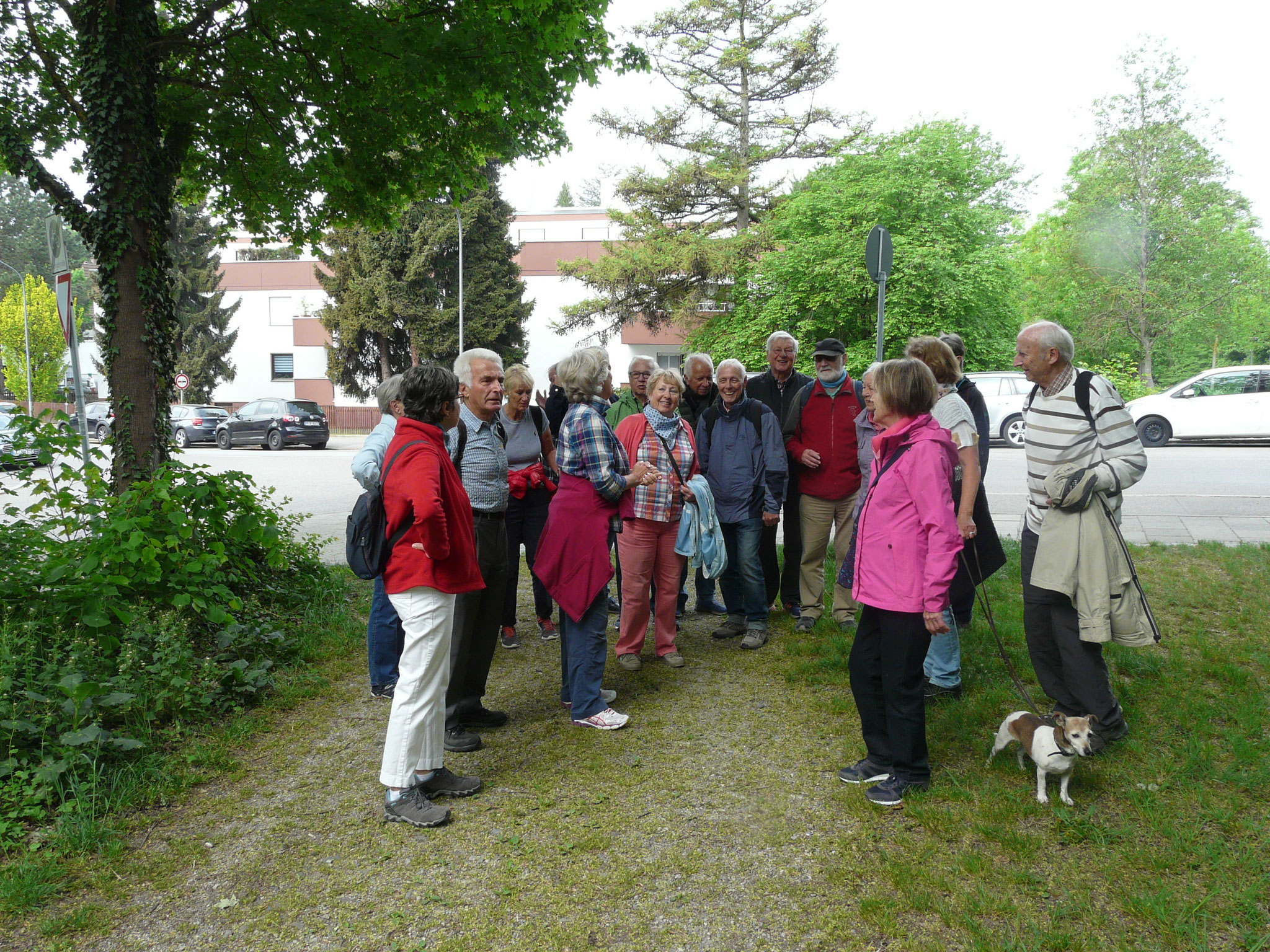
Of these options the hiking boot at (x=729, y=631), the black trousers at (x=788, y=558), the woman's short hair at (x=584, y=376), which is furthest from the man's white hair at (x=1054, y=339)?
the hiking boot at (x=729, y=631)

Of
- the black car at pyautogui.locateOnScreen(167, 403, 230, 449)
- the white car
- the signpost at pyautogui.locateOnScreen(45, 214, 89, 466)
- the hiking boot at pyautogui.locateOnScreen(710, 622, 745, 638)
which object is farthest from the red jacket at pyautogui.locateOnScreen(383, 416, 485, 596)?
the black car at pyautogui.locateOnScreen(167, 403, 230, 449)

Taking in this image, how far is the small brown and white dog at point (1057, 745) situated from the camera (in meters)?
3.54

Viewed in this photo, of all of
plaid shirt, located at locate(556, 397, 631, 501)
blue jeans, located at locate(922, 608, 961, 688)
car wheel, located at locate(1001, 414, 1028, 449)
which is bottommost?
blue jeans, located at locate(922, 608, 961, 688)

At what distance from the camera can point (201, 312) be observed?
4228cm

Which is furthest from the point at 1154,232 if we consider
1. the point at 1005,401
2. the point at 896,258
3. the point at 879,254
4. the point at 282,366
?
the point at 282,366

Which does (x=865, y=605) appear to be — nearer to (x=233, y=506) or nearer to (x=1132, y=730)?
(x=1132, y=730)

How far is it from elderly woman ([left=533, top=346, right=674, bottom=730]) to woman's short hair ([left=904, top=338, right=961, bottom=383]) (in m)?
1.68

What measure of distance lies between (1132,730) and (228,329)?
47325mm

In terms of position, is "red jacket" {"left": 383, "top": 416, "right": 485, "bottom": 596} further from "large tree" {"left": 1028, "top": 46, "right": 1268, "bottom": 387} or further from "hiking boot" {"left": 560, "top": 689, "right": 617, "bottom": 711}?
"large tree" {"left": 1028, "top": 46, "right": 1268, "bottom": 387}

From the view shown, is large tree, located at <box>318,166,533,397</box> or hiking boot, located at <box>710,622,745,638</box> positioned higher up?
large tree, located at <box>318,166,533,397</box>

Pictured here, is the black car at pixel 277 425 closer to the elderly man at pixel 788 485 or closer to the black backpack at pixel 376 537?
the elderly man at pixel 788 485

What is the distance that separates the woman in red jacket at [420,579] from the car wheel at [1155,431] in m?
20.2

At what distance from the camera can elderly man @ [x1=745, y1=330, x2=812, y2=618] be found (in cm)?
653

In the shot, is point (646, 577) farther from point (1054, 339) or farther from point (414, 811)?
point (1054, 339)
